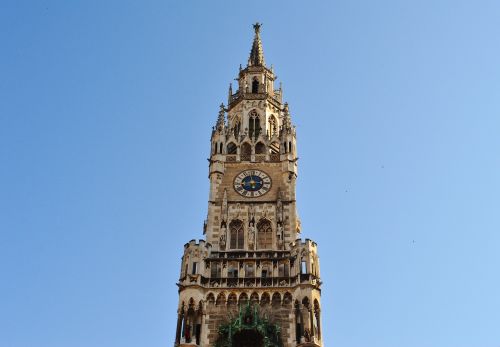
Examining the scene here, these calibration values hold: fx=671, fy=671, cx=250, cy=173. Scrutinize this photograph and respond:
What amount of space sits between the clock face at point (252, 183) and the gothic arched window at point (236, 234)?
2925mm

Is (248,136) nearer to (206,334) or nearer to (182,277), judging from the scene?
(182,277)

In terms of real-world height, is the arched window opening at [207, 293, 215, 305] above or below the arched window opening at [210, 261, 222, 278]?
below

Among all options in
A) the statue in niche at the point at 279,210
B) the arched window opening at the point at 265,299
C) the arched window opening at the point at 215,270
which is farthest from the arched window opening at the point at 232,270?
the statue in niche at the point at 279,210

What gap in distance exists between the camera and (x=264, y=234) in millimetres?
53406

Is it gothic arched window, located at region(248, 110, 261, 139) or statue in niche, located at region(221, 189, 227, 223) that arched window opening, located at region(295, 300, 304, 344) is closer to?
statue in niche, located at region(221, 189, 227, 223)

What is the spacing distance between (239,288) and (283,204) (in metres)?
9.40

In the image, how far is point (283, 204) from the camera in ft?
180

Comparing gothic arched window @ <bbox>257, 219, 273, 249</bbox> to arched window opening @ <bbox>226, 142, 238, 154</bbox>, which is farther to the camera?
arched window opening @ <bbox>226, 142, 238, 154</bbox>

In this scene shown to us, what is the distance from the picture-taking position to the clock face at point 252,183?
55.8 meters

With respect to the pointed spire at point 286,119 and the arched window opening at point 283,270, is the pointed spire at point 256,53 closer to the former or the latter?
the pointed spire at point 286,119

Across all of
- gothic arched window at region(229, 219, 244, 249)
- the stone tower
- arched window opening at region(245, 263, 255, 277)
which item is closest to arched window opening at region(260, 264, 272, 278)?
the stone tower

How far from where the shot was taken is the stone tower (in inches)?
1815

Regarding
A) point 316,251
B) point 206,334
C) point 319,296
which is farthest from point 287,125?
point 206,334

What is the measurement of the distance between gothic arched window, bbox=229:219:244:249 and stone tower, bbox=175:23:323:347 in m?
0.08
